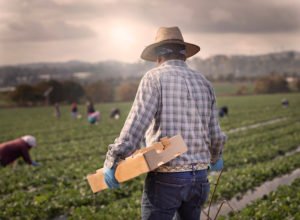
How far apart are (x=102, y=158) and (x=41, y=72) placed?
5531 inches

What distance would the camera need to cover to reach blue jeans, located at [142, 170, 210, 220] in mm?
3211

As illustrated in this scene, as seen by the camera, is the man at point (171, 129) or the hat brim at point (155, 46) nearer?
the man at point (171, 129)

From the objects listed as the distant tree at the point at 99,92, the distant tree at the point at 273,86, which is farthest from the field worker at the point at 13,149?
the distant tree at the point at 273,86

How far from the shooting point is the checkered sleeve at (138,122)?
3.16 m

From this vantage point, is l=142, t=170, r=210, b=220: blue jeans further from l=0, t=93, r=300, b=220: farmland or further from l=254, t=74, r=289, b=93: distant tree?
l=254, t=74, r=289, b=93: distant tree

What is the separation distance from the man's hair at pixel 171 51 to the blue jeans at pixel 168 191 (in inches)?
37.0

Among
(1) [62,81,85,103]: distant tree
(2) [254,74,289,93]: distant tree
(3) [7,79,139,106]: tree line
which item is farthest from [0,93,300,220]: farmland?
(2) [254,74,289,93]: distant tree

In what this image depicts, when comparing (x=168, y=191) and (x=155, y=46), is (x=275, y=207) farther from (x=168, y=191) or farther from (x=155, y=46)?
(x=155, y=46)

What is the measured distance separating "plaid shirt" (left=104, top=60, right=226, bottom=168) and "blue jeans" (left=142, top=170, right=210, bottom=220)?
0.11 meters

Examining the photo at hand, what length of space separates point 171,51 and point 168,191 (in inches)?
43.9

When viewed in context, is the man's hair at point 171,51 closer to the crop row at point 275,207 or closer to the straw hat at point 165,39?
the straw hat at point 165,39

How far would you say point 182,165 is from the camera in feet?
10.6

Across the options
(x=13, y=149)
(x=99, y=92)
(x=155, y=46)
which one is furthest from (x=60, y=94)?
(x=155, y=46)

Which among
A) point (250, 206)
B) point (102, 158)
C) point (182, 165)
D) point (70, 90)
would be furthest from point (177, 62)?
Answer: point (70, 90)
